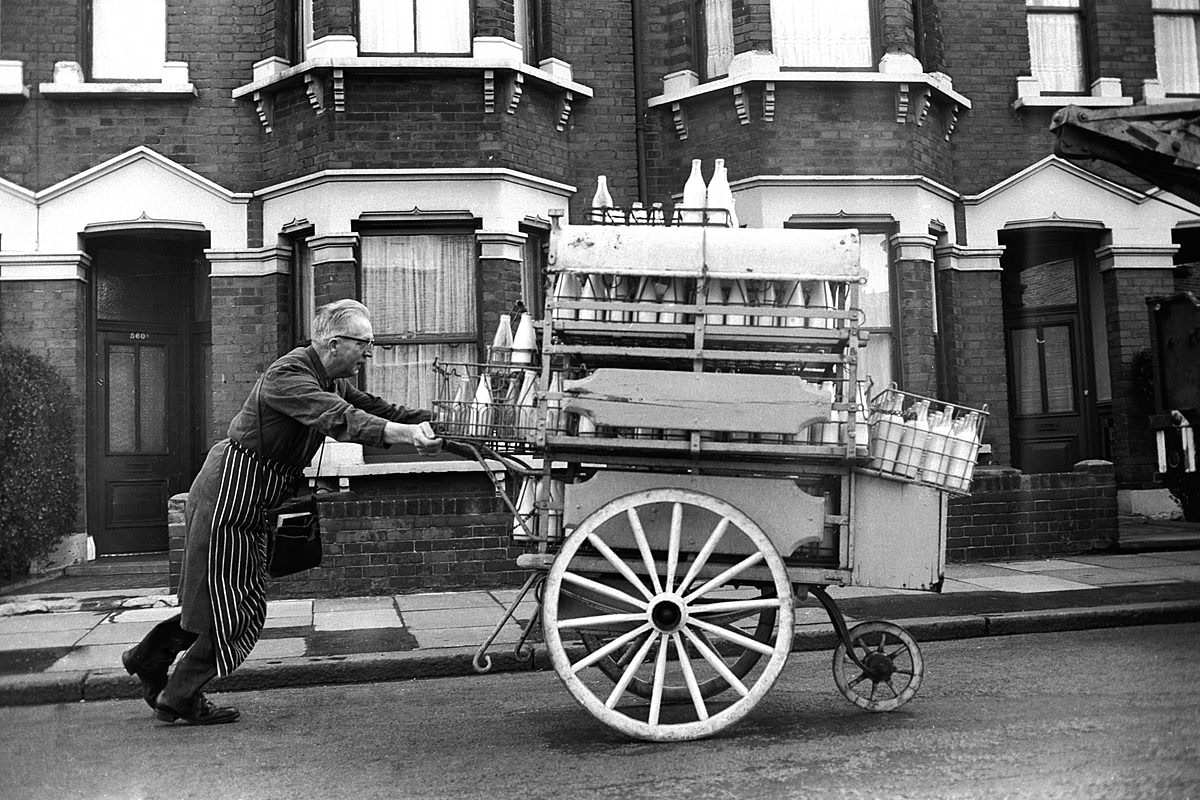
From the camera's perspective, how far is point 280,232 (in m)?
11.0

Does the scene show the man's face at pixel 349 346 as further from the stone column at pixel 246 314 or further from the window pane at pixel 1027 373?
the window pane at pixel 1027 373

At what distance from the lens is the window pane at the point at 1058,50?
41.9 feet

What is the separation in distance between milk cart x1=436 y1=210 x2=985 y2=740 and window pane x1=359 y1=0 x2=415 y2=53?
6.71m

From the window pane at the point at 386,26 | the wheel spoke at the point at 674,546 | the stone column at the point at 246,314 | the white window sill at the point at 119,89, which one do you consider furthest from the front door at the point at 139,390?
the wheel spoke at the point at 674,546

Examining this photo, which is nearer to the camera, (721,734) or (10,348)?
(721,734)

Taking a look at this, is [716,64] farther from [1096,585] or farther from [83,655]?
[83,655]

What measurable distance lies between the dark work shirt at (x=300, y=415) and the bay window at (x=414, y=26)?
604 centimetres

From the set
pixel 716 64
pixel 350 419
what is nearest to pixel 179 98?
pixel 716 64

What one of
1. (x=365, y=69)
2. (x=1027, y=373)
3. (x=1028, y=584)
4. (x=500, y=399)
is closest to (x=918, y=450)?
(x=500, y=399)

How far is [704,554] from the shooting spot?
4.69 metres

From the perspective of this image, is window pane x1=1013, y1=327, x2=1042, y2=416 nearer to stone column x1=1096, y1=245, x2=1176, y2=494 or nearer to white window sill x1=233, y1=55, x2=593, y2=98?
stone column x1=1096, y1=245, x2=1176, y2=494

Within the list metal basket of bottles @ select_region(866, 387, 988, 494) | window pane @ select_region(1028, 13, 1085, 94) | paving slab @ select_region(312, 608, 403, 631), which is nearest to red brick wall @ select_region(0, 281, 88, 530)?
paving slab @ select_region(312, 608, 403, 631)

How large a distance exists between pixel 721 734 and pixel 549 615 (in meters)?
0.88

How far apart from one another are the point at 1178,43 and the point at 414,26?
870 centimetres
